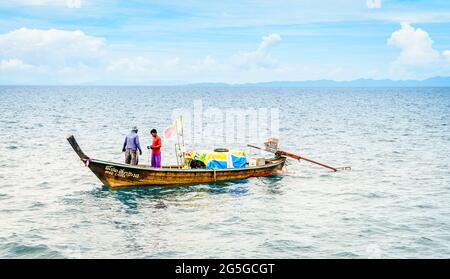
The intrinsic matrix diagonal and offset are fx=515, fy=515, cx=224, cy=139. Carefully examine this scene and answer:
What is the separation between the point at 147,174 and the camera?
22.2 metres

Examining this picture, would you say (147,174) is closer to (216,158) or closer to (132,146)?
(132,146)

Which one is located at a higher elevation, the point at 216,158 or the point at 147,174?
the point at 216,158

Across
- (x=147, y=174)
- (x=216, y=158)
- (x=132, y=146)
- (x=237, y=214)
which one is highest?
(x=132, y=146)

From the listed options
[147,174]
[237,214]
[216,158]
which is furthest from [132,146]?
[237,214]

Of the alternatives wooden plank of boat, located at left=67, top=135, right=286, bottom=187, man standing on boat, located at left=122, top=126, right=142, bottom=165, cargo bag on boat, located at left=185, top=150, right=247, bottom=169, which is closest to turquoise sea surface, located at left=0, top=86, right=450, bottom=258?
wooden plank of boat, located at left=67, top=135, right=286, bottom=187

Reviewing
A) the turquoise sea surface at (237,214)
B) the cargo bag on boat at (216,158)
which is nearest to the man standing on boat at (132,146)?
the turquoise sea surface at (237,214)

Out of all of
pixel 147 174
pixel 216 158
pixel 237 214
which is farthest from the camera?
pixel 216 158

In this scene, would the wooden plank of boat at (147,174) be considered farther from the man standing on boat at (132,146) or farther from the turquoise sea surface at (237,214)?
the man standing on boat at (132,146)

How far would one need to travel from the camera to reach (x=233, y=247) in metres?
15.3

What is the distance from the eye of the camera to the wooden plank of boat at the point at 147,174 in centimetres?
2150

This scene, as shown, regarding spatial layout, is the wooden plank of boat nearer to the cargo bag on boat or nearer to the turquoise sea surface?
the cargo bag on boat

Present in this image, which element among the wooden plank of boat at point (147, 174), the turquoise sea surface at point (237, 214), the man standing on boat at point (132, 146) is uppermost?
the man standing on boat at point (132, 146)

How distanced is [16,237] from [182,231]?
16.7 ft
